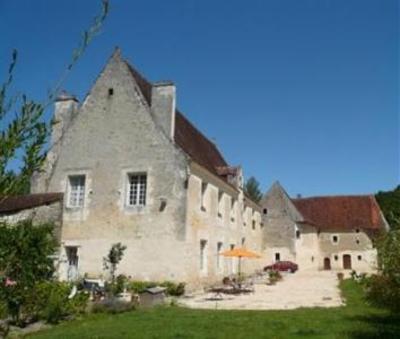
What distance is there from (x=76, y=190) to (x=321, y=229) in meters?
33.0

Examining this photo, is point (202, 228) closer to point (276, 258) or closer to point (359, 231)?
point (276, 258)

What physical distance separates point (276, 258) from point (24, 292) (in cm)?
4097

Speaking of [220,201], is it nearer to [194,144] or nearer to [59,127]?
[194,144]

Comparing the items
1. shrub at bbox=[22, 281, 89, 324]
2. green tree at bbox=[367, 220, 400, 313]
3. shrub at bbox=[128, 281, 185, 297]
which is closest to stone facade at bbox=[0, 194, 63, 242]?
shrub at bbox=[22, 281, 89, 324]

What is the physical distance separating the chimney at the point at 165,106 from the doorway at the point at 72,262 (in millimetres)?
6962

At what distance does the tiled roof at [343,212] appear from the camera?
50156 millimetres

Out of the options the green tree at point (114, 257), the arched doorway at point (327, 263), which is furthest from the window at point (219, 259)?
the arched doorway at point (327, 263)

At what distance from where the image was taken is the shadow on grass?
33.6ft

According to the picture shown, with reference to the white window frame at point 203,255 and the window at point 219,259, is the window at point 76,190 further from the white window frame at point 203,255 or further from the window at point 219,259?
the window at point 219,259

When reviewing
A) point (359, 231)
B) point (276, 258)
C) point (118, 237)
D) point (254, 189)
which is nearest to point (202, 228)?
point (118, 237)

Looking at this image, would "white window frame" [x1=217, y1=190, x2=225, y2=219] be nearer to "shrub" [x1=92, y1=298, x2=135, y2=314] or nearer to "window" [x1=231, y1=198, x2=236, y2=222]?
"window" [x1=231, y1=198, x2=236, y2=222]

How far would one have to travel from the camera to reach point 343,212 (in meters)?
52.0

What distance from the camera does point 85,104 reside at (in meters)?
24.1

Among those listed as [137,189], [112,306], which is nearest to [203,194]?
[137,189]
